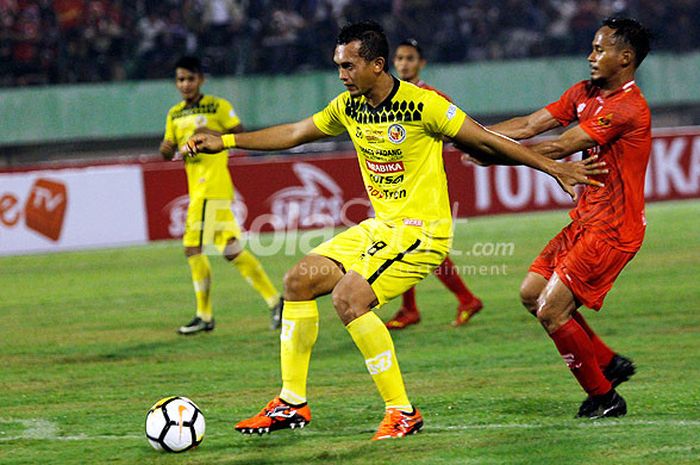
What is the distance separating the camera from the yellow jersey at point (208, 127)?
10461 mm

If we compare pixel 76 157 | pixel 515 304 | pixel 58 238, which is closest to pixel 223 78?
pixel 76 157

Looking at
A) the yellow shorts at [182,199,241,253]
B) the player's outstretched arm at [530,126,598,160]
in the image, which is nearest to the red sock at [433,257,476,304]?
the yellow shorts at [182,199,241,253]

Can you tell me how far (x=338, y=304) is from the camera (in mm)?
5918

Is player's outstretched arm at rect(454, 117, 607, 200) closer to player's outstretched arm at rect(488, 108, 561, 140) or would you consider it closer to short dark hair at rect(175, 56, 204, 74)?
player's outstretched arm at rect(488, 108, 561, 140)

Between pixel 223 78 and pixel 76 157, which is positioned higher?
pixel 223 78

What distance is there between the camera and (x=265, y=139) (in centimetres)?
655

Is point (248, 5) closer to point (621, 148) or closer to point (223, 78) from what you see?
point (223, 78)

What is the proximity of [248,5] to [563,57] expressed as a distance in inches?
263

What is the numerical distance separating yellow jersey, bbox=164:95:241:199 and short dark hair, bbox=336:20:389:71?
4.56 m

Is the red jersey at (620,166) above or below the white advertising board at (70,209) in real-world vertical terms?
above

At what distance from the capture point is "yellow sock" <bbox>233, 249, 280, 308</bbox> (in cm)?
1047

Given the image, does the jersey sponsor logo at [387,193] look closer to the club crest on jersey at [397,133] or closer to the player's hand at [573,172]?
the club crest on jersey at [397,133]

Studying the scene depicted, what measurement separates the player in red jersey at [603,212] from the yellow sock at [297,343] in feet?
4.17

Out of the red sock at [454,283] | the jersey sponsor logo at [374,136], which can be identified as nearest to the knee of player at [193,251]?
the red sock at [454,283]
